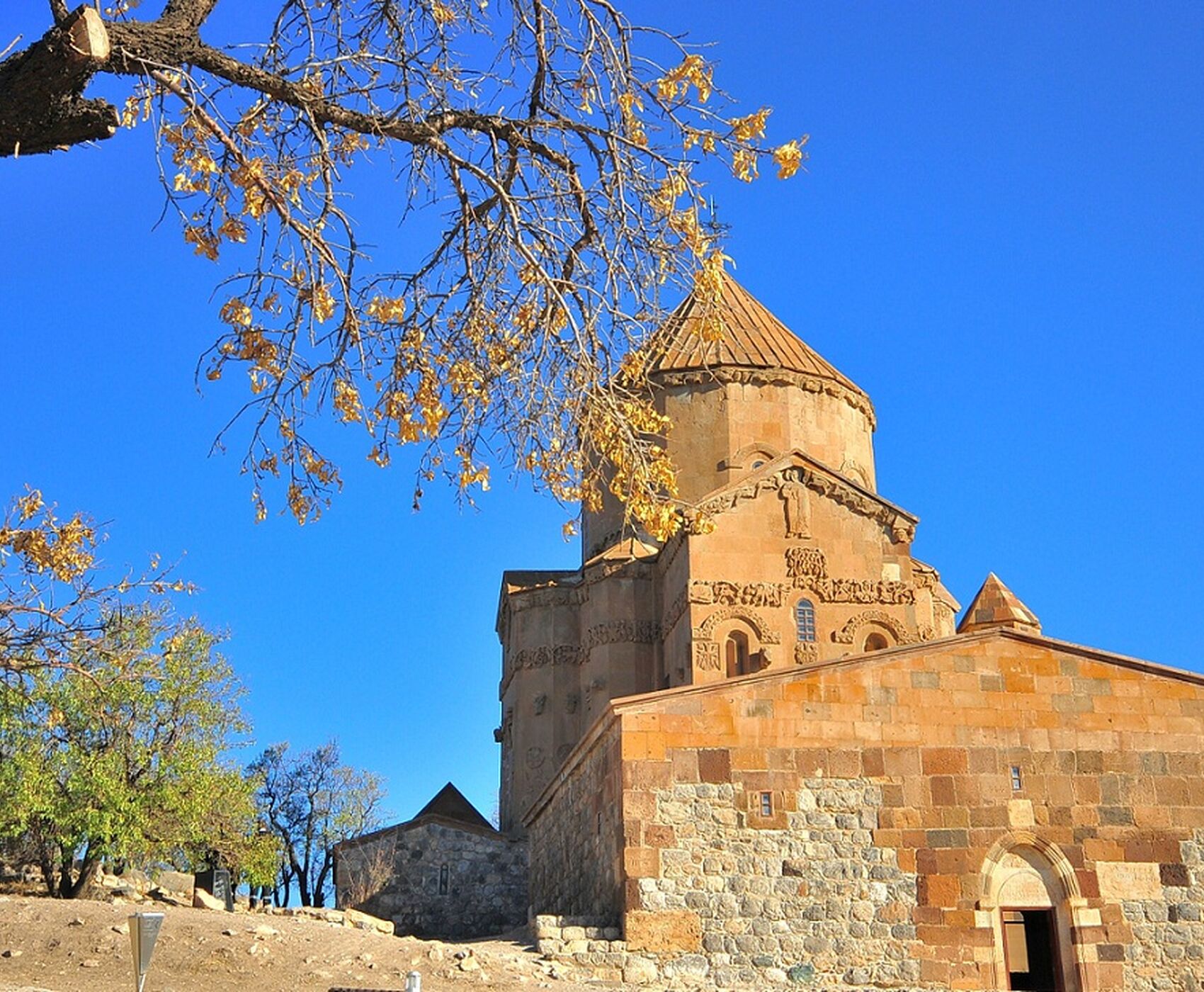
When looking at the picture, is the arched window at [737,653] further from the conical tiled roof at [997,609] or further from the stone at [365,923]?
the stone at [365,923]

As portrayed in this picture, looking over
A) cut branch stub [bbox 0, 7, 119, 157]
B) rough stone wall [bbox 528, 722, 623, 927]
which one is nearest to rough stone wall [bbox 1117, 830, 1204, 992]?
rough stone wall [bbox 528, 722, 623, 927]

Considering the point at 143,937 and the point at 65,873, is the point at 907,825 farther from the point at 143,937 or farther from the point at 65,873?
the point at 65,873

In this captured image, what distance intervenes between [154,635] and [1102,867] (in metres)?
11.8

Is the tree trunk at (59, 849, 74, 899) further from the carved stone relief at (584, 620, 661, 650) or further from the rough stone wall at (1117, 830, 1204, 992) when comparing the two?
the rough stone wall at (1117, 830, 1204, 992)

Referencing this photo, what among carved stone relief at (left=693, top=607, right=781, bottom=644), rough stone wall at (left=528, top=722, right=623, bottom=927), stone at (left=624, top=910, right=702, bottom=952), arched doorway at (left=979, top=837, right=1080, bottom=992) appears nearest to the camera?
stone at (left=624, top=910, right=702, bottom=952)

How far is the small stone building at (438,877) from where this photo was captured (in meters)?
22.4

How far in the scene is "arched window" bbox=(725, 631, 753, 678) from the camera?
20.5 metres

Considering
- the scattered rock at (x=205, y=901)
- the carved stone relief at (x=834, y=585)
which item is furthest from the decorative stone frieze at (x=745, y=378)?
the scattered rock at (x=205, y=901)

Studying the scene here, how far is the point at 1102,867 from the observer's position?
14.8 meters

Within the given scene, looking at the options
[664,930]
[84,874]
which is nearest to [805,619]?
[664,930]

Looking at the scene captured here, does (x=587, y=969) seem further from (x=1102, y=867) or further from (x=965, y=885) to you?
(x=1102, y=867)

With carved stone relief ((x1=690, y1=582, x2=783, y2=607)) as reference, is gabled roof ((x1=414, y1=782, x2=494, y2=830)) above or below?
below

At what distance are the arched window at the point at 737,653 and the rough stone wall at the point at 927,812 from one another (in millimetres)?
5382

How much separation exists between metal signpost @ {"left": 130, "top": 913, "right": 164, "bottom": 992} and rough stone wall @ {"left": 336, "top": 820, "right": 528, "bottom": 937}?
15.5 metres
